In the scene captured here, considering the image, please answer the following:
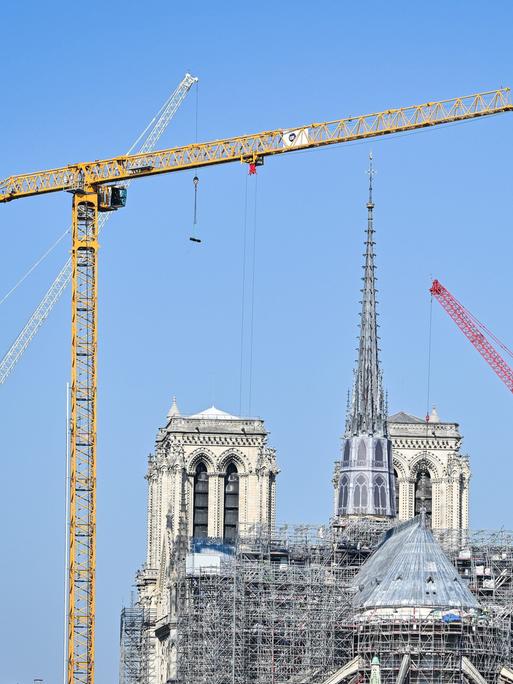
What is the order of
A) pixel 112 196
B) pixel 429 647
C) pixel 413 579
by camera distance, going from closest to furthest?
pixel 429 647, pixel 413 579, pixel 112 196

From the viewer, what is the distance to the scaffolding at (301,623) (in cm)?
18300

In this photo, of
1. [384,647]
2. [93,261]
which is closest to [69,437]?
[93,261]

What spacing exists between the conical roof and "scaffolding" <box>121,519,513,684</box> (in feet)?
4.53

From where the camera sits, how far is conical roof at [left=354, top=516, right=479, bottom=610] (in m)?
184

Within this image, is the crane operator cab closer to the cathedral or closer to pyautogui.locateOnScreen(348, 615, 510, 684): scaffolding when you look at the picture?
the cathedral

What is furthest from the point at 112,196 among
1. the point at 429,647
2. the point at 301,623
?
the point at 429,647

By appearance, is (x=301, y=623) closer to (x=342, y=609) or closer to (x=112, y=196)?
(x=342, y=609)

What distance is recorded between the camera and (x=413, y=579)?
18550 centimetres

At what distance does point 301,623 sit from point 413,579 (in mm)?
8878

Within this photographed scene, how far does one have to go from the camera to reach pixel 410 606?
18362 centimetres

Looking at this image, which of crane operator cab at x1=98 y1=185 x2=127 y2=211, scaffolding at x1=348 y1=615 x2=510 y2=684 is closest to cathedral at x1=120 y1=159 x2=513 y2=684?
scaffolding at x1=348 y1=615 x2=510 y2=684

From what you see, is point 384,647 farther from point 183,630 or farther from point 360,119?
point 360,119

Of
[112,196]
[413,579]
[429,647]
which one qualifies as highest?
[112,196]

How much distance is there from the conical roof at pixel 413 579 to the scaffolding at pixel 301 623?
1.38 metres
